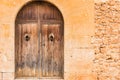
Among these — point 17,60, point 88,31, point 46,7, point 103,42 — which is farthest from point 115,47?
point 17,60

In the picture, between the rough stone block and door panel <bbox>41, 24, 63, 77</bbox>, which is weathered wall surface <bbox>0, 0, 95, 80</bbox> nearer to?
the rough stone block

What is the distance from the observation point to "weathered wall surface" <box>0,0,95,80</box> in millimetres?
5887

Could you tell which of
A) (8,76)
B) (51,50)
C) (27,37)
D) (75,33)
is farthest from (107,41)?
(8,76)

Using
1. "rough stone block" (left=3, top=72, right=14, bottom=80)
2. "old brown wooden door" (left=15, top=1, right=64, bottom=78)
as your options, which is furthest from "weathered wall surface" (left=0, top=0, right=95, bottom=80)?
"old brown wooden door" (left=15, top=1, right=64, bottom=78)

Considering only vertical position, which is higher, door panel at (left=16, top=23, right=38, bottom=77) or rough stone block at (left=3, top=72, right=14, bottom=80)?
door panel at (left=16, top=23, right=38, bottom=77)

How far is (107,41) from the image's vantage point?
5.89 metres

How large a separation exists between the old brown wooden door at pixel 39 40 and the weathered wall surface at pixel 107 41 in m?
0.80

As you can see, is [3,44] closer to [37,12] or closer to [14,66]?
[14,66]

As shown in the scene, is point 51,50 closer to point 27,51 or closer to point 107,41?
point 27,51

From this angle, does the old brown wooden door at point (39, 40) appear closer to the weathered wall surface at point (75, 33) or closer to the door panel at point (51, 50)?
the door panel at point (51, 50)

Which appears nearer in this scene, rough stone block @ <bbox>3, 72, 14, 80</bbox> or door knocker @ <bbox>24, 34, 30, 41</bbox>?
rough stone block @ <bbox>3, 72, 14, 80</bbox>

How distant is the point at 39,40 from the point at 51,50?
0.35 meters

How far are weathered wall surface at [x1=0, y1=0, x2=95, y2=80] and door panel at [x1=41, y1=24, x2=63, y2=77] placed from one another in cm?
32

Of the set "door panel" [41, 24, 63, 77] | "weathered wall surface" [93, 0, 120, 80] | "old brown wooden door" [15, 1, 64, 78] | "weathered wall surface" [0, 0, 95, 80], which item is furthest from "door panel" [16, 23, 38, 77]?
"weathered wall surface" [93, 0, 120, 80]
